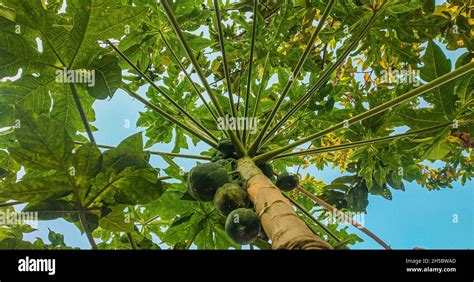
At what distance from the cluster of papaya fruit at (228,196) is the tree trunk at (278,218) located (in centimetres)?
6

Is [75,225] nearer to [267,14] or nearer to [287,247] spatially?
[287,247]

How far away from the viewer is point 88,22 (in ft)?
6.42

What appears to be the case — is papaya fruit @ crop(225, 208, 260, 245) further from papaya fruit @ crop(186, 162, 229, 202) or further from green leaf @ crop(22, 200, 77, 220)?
green leaf @ crop(22, 200, 77, 220)

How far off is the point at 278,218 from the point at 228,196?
0.43 m

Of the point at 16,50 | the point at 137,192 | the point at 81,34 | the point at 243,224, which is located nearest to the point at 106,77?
the point at 81,34

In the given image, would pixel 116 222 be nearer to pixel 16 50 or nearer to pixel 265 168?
pixel 265 168

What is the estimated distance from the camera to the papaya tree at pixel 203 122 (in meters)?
1.68

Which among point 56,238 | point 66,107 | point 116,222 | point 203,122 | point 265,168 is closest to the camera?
point 116,222

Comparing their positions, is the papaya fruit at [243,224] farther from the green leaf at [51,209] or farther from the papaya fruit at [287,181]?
the papaya fruit at [287,181]

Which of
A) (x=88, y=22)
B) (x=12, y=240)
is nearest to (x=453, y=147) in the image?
(x=88, y=22)

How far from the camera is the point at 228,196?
1765mm

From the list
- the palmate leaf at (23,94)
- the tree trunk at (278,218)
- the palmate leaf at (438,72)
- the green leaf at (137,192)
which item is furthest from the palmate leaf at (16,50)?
the palmate leaf at (438,72)

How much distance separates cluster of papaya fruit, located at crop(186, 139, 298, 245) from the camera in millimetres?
1624
